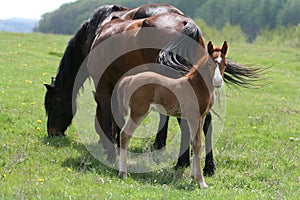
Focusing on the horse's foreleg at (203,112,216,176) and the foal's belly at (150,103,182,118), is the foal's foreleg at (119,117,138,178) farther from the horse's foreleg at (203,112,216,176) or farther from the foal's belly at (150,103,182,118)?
the horse's foreleg at (203,112,216,176)

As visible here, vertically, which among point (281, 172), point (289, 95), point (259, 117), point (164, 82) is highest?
point (164, 82)

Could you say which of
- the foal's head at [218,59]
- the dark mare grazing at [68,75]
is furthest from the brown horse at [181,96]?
the dark mare grazing at [68,75]

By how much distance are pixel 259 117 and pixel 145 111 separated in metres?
6.15

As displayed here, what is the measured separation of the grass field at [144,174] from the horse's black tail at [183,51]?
1470 mm

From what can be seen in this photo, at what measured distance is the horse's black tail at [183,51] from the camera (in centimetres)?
593

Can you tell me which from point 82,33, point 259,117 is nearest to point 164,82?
point 82,33

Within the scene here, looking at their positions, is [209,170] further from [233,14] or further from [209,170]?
[233,14]

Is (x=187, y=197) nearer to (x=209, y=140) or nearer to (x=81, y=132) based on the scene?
(x=209, y=140)

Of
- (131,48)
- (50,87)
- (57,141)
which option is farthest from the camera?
(50,87)

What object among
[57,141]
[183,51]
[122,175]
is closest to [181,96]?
[183,51]

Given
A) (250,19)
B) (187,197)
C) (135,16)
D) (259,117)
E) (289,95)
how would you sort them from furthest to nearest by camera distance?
(250,19) < (289,95) < (259,117) < (135,16) < (187,197)

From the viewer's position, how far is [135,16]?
767 centimetres

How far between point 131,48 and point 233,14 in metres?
117

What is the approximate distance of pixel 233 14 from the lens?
392ft
